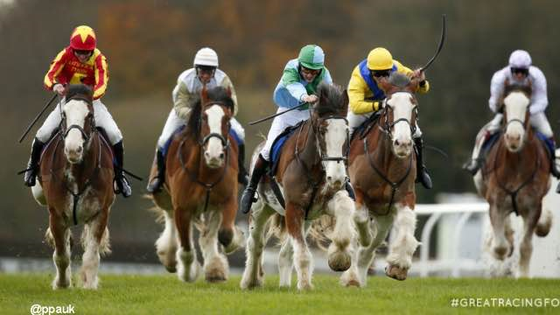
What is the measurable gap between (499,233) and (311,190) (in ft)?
12.3

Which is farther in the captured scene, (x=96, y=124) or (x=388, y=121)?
(x=96, y=124)

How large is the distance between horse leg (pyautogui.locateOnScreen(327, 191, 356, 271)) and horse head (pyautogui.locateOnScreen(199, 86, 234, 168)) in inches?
53.1

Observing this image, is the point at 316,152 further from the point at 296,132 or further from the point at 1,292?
the point at 1,292

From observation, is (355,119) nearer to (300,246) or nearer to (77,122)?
(300,246)

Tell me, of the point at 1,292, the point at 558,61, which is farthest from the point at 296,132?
the point at 558,61

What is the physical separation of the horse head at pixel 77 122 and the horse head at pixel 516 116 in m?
4.74

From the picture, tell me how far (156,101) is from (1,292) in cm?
969

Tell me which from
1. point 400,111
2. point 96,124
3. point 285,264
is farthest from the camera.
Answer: point 96,124

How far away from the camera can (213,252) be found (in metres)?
15.7

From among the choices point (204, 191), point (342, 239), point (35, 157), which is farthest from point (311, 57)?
point (35, 157)

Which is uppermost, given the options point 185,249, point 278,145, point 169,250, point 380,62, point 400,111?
point 380,62

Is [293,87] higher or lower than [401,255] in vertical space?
higher

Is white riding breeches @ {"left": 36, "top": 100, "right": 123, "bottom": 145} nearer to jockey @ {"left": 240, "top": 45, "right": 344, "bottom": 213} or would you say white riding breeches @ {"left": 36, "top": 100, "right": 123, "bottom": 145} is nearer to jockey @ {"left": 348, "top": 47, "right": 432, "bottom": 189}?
jockey @ {"left": 240, "top": 45, "right": 344, "bottom": 213}

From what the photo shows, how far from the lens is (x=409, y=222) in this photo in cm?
1455
